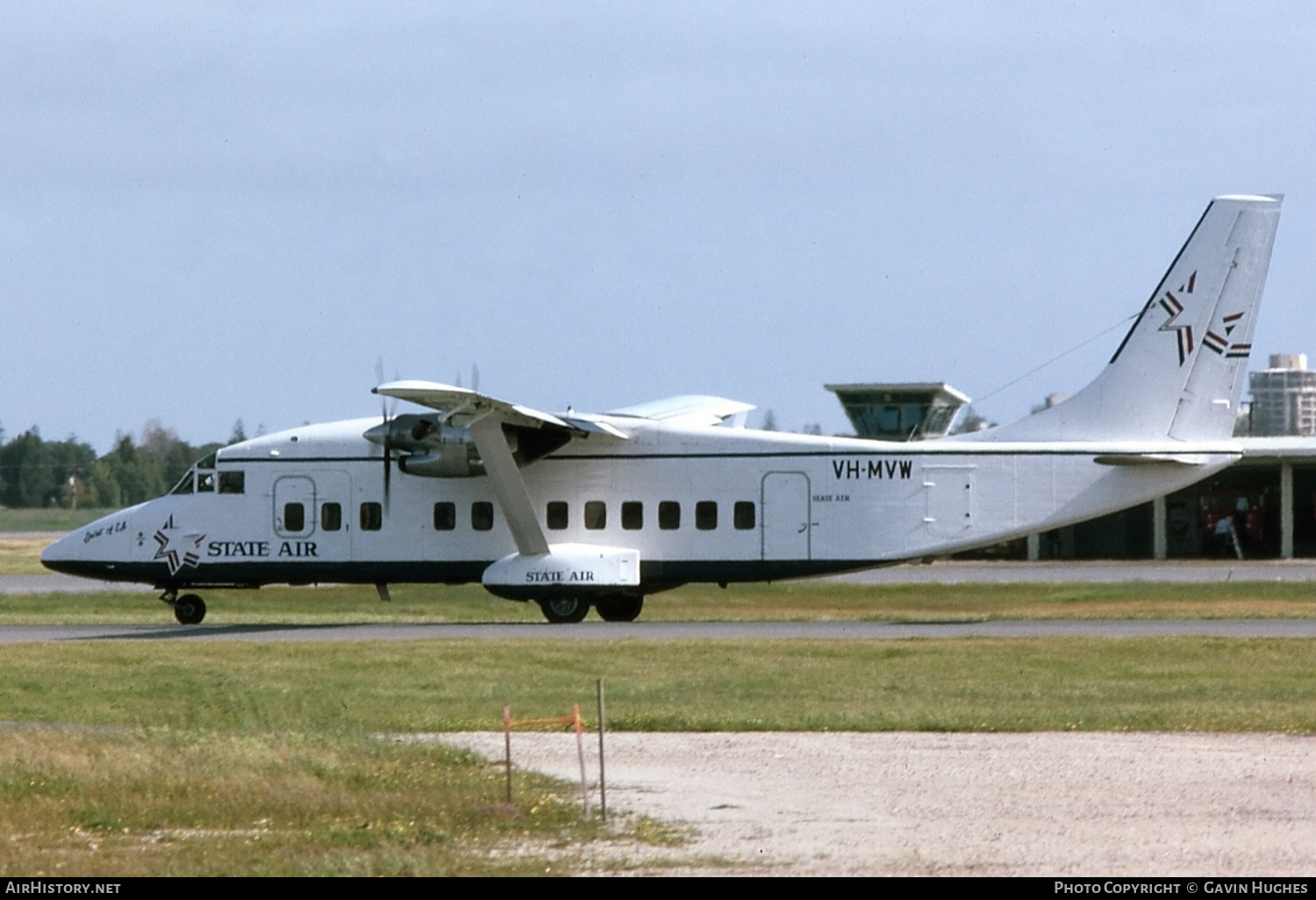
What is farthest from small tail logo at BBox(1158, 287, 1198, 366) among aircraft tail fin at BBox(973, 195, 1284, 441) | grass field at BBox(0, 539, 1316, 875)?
grass field at BBox(0, 539, 1316, 875)

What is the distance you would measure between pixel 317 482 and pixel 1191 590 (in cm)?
1863

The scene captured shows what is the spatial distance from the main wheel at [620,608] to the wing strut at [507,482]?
240 cm

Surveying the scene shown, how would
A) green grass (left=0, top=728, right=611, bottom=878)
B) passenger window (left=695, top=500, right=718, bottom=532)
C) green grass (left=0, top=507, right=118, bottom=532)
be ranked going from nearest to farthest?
green grass (left=0, top=728, right=611, bottom=878)
passenger window (left=695, top=500, right=718, bottom=532)
green grass (left=0, top=507, right=118, bottom=532)

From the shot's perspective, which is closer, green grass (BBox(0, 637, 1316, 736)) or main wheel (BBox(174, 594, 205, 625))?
green grass (BBox(0, 637, 1316, 736))

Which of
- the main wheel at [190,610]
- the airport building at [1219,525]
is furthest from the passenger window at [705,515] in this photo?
the airport building at [1219,525]

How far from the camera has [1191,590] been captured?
3869cm

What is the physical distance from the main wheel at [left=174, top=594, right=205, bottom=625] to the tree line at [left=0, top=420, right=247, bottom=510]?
62.4 feet

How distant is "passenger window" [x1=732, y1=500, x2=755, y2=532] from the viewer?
31.6 meters

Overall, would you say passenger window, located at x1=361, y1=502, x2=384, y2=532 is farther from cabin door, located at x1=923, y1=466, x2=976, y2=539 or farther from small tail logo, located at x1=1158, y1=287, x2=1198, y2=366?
small tail logo, located at x1=1158, y1=287, x2=1198, y2=366

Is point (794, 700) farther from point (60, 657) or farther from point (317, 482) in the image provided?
point (317, 482)

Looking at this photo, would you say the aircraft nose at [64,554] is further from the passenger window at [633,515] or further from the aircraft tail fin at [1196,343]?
the aircraft tail fin at [1196,343]

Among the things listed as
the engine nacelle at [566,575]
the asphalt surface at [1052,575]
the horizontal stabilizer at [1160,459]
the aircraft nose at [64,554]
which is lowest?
the asphalt surface at [1052,575]

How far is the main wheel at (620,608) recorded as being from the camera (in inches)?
1318

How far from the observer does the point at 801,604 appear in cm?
3566
